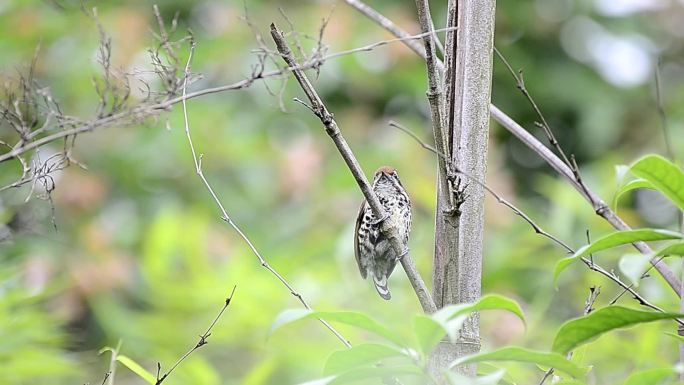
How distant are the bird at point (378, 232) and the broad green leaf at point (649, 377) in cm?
136

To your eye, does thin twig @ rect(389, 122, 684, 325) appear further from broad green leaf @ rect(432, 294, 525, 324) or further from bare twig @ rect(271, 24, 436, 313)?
broad green leaf @ rect(432, 294, 525, 324)

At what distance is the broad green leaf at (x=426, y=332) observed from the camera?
3.03 ft

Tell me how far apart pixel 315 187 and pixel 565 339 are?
9.86 ft

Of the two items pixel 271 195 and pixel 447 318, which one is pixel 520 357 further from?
pixel 271 195

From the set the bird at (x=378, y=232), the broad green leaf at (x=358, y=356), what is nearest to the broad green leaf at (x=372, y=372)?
the broad green leaf at (x=358, y=356)

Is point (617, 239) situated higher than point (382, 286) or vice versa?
point (382, 286)

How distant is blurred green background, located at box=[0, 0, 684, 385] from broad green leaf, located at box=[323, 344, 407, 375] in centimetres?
140

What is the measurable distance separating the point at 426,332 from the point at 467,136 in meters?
0.41

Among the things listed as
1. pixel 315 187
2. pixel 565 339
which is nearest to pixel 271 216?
pixel 315 187

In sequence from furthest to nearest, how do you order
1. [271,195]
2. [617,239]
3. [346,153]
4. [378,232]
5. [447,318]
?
[271,195]
[378,232]
[346,153]
[617,239]
[447,318]

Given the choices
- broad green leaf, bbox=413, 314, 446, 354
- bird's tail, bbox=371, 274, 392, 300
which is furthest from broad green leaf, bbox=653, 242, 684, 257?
bird's tail, bbox=371, 274, 392, 300

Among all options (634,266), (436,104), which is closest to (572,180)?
(436,104)

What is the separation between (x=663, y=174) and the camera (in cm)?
106

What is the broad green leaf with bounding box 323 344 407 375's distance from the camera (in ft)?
3.20
